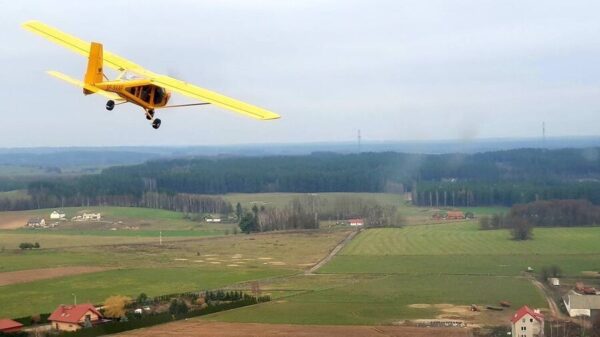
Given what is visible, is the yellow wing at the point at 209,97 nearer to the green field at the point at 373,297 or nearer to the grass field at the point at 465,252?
the green field at the point at 373,297

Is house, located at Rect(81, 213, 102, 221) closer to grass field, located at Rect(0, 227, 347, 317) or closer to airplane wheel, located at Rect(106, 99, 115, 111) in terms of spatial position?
grass field, located at Rect(0, 227, 347, 317)

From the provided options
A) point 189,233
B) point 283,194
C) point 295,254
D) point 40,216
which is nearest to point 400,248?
point 295,254

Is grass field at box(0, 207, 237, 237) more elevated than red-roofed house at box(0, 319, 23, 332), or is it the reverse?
grass field at box(0, 207, 237, 237)

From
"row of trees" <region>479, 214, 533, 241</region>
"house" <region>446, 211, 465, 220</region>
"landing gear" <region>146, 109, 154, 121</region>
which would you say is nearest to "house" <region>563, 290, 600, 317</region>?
"row of trees" <region>479, 214, 533, 241</region>

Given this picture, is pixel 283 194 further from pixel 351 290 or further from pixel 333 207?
pixel 351 290

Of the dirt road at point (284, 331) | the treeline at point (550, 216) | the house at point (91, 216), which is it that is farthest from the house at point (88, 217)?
the dirt road at point (284, 331)
